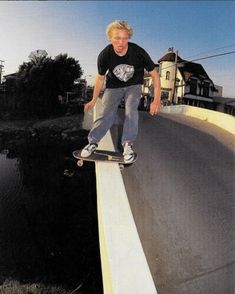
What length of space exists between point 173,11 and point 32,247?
55.3 inches

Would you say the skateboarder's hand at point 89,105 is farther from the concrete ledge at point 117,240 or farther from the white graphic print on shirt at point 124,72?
the white graphic print on shirt at point 124,72

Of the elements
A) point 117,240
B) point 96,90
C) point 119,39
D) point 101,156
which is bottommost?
point 117,240

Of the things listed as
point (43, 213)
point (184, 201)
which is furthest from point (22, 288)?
point (184, 201)

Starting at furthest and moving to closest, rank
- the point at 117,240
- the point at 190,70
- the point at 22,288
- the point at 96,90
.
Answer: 1. the point at 22,288
2. the point at 190,70
3. the point at 96,90
4. the point at 117,240

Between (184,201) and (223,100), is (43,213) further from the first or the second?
(223,100)

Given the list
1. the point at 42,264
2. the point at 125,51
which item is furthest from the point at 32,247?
the point at 125,51

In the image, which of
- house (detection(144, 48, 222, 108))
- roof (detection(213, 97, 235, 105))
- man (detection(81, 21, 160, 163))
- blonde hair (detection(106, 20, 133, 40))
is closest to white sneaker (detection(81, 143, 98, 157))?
man (detection(81, 21, 160, 163))

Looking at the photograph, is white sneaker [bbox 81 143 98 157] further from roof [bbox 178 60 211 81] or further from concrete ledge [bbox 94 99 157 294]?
roof [bbox 178 60 211 81]

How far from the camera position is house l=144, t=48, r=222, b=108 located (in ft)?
7.84

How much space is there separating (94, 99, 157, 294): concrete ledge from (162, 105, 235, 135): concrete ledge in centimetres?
45

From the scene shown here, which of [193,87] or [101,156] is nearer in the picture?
[101,156]

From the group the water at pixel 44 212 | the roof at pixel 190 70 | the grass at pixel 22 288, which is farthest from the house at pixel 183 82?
the grass at pixel 22 288

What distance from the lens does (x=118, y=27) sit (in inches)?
88.8

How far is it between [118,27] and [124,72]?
0.21 metres
